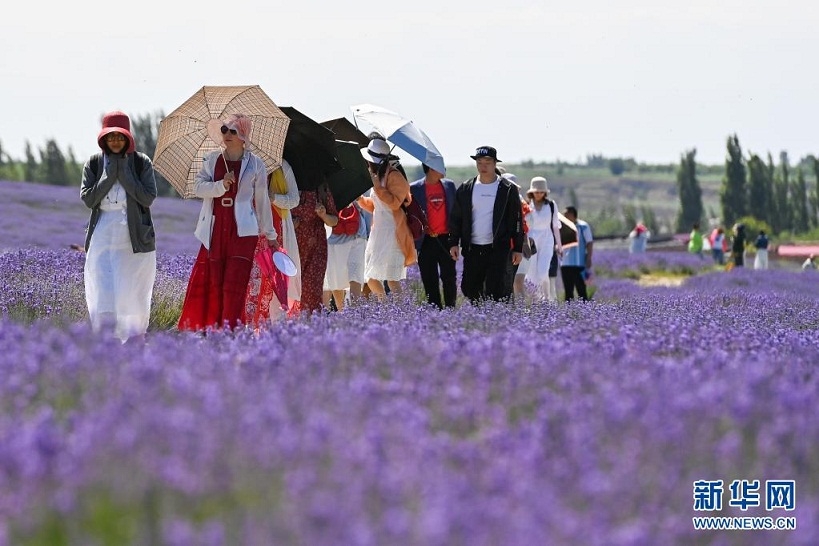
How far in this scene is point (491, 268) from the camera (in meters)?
10.4

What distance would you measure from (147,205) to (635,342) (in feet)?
11.8

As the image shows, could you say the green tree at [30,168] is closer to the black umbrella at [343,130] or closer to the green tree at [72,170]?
the green tree at [72,170]

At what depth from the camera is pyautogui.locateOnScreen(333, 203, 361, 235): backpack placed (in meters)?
10.9

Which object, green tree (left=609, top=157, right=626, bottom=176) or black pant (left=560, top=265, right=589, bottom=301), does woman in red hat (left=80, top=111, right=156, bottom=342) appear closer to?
black pant (left=560, top=265, right=589, bottom=301)

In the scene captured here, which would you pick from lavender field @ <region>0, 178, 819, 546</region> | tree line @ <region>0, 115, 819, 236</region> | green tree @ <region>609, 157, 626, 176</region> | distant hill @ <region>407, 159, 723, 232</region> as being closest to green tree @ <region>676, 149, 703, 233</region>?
tree line @ <region>0, 115, 819, 236</region>

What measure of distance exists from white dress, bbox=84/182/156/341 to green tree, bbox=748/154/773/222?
53.5m

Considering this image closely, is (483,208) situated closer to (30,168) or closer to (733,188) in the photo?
(30,168)

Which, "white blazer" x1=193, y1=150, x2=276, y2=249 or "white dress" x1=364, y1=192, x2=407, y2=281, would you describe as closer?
"white blazer" x1=193, y1=150, x2=276, y2=249

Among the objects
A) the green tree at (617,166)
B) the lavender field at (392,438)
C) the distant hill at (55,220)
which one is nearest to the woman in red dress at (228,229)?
the lavender field at (392,438)

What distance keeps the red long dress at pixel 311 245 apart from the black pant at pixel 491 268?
1134 millimetres

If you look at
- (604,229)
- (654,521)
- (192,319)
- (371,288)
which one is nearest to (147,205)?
(192,319)

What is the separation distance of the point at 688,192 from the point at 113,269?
201 feet

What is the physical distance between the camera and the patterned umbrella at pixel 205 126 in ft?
29.5

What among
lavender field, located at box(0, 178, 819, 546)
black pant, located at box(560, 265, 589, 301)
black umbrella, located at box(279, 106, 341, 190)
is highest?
black umbrella, located at box(279, 106, 341, 190)
